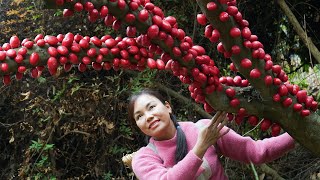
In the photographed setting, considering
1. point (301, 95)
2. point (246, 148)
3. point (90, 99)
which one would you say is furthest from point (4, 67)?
point (90, 99)

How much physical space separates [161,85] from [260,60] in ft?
5.77

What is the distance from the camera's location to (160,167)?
5.15 feet

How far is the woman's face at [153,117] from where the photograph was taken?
1598 millimetres

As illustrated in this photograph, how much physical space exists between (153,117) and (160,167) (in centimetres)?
19

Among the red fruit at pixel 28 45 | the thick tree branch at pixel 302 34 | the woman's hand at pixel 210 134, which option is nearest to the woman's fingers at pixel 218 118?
the woman's hand at pixel 210 134

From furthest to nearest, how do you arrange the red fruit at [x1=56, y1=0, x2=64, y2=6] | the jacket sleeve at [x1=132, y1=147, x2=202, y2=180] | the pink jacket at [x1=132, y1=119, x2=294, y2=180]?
the pink jacket at [x1=132, y1=119, x2=294, y2=180]
the jacket sleeve at [x1=132, y1=147, x2=202, y2=180]
the red fruit at [x1=56, y1=0, x2=64, y2=6]

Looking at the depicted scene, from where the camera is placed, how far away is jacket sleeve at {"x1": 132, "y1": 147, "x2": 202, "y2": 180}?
4.67 ft

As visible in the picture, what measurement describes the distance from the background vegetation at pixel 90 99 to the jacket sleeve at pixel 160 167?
1.18 meters

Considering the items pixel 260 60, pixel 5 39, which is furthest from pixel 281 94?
pixel 5 39

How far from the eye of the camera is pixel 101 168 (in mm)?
3070

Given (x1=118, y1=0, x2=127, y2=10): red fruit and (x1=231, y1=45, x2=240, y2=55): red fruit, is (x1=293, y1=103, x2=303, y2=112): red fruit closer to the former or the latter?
(x1=231, y1=45, x2=240, y2=55): red fruit

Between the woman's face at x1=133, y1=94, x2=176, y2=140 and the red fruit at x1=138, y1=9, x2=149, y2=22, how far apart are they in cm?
65

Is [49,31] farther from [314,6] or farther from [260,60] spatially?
[260,60]

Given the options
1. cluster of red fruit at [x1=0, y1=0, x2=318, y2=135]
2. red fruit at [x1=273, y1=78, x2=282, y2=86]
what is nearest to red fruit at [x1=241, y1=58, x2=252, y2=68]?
cluster of red fruit at [x1=0, y1=0, x2=318, y2=135]
